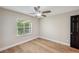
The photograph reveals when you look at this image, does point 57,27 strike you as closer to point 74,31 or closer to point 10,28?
point 74,31

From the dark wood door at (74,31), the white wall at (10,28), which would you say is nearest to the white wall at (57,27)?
the dark wood door at (74,31)

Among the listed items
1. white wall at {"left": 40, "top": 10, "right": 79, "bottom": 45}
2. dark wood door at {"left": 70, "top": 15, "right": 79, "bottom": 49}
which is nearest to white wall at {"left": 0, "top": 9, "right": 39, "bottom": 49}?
white wall at {"left": 40, "top": 10, "right": 79, "bottom": 45}

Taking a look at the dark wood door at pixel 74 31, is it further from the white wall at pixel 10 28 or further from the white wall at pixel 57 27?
the white wall at pixel 10 28

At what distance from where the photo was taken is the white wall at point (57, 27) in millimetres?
2953

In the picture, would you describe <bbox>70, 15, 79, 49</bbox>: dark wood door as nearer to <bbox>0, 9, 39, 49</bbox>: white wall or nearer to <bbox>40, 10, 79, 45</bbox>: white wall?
<bbox>40, 10, 79, 45</bbox>: white wall

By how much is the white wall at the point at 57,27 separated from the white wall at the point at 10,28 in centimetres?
30

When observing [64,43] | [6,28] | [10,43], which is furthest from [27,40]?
[64,43]

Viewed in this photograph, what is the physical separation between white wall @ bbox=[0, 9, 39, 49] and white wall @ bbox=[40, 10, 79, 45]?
0.30 meters

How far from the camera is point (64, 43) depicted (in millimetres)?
3436
